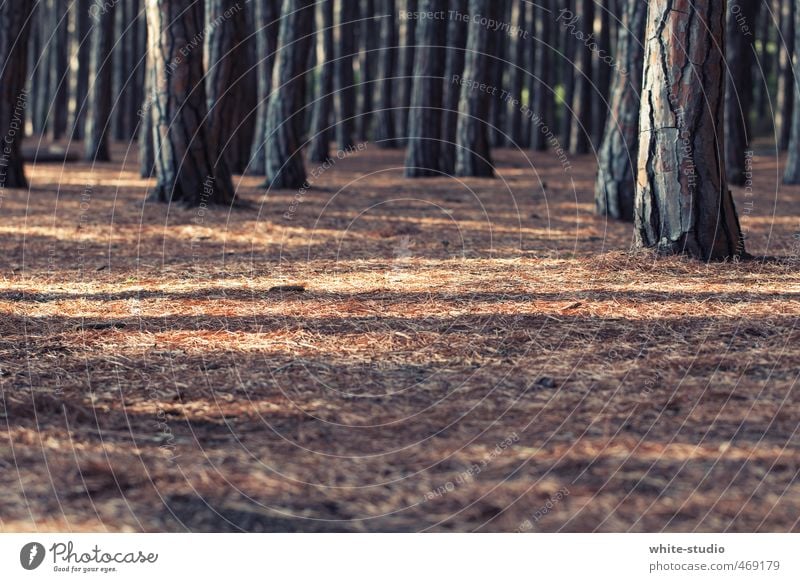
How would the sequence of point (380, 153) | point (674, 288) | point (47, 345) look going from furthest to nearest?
point (380, 153) < point (674, 288) < point (47, 345)

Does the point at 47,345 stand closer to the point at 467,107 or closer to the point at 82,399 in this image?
the point at 82,399

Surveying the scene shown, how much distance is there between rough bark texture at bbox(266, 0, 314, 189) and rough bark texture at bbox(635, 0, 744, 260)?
7.61 metres

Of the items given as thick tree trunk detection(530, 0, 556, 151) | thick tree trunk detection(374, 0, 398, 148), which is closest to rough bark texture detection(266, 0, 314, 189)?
thick tree trunk detection(374, 0, 398, 148)

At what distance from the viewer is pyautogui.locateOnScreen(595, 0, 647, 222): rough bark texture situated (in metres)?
11.9

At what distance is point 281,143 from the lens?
1529cm

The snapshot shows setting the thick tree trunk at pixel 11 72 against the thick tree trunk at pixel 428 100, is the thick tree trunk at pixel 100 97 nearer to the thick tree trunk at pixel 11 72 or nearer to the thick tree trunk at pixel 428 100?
the thick tree trunk at pixel 11 72

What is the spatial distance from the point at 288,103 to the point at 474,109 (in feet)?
11.7

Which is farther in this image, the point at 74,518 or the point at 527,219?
the point at 527,219

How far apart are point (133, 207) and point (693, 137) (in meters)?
7.15

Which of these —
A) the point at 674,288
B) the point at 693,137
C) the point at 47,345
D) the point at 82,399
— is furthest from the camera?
the point at 693,137

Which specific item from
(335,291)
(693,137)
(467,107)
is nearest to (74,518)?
(335,291)

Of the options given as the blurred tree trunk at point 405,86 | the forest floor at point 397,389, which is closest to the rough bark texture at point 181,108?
the forest floor at point 397,389

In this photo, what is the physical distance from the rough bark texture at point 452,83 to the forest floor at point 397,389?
8363 mm

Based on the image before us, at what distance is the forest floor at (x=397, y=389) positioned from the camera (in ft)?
12.4
